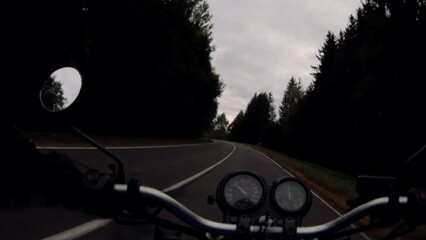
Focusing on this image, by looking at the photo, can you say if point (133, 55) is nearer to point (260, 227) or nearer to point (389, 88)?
point (389, 88)

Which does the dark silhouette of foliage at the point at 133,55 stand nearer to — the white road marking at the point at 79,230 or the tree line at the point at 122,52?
the tree line at the point at 122,52

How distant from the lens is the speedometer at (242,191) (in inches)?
109

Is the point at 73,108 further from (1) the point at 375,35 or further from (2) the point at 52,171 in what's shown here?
(1) the point at 375,35

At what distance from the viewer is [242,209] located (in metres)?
2.72

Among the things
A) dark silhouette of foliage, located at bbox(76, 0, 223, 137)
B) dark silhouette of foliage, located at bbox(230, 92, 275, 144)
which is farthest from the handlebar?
dark silhouette of foliage, located at bbox(230, 92, 275, 144)

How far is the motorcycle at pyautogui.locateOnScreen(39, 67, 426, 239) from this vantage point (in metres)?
2.29

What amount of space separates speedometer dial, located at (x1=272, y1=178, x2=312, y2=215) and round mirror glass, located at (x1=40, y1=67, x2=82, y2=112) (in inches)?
48.6

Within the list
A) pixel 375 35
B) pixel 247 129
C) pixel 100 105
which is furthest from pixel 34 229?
pixel 247 129

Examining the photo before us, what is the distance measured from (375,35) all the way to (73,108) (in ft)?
89.9

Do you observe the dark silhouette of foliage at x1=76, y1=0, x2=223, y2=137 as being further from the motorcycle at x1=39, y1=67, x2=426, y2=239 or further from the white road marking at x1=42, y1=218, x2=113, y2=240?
the motorcycle at x1=39, y1=67, x2=426, y2=239

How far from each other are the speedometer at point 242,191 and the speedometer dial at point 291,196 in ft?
0.29

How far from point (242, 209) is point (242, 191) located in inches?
8.6

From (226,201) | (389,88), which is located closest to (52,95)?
(226,201)

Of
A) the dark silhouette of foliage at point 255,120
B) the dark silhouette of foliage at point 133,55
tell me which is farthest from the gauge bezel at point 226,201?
the dark silhouette of foliage at point 255,120
